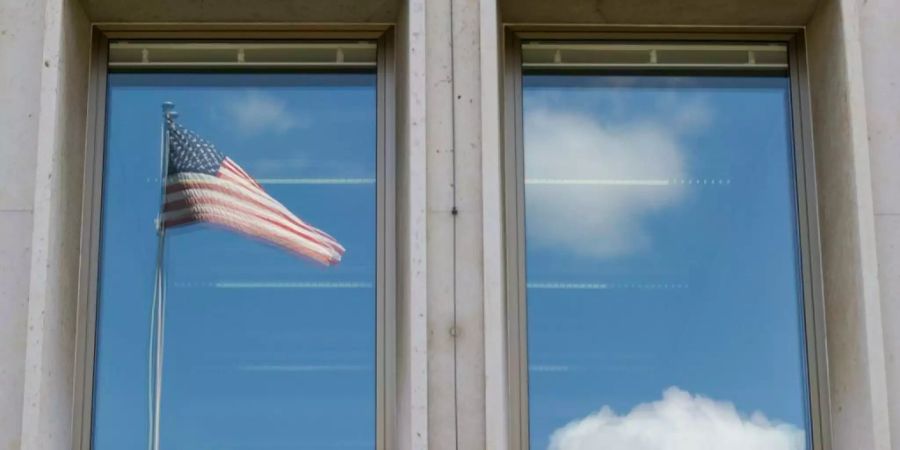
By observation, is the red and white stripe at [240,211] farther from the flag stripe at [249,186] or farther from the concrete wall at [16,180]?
the concrete wall at [16,180]

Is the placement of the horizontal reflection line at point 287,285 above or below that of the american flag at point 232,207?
below

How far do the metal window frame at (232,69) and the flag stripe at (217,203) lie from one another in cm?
24

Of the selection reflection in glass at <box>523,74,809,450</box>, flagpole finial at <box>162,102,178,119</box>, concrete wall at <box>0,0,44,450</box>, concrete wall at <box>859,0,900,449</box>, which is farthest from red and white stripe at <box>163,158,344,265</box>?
concrete wall at <box>859,0,900,449</box>

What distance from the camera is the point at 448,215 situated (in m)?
4.38

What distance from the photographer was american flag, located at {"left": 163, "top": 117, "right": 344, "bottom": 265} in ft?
15.7

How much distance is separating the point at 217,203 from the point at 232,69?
48 cm

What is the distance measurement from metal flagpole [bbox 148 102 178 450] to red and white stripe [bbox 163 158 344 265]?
2 centimetres

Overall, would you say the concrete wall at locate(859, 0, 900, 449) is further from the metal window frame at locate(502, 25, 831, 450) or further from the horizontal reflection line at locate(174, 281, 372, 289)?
the horizontal reflection line at locate(174, 281, 372, 289)

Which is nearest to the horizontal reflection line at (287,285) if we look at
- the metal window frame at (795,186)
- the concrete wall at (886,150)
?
the metal window frame at (795,186)

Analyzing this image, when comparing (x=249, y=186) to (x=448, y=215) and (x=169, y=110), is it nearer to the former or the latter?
(x=169, y=110)

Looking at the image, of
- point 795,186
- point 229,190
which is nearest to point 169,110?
point 229,190

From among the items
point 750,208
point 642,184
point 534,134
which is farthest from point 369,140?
point 750,208

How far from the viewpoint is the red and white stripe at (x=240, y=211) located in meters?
4.79

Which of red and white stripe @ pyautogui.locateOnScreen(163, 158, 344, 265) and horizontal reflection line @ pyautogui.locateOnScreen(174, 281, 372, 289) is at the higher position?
red and white stripe @ pyautogui.locateOnScreen(163, 158, 344, 265)
